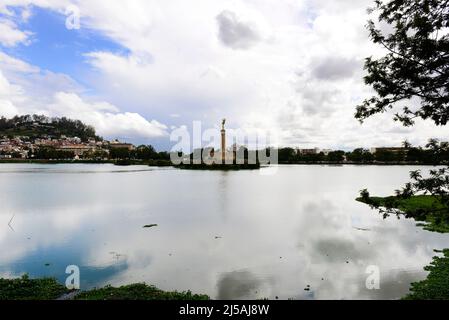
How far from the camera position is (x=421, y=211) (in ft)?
36.7

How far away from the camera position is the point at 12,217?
3616 cm

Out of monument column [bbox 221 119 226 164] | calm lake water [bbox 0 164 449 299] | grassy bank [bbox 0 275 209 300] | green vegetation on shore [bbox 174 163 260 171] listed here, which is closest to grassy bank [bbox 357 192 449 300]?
calm lake water [bbox 0 164 449 299]

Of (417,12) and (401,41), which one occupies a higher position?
→ (417,12)

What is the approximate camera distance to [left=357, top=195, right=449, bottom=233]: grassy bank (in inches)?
449

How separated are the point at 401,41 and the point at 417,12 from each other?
980 millimetres

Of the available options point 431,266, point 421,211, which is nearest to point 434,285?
point 431,266

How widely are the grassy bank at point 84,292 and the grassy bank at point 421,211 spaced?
8438 mm

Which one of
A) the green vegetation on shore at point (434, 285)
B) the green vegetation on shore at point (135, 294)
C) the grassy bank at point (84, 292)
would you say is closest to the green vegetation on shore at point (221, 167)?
the green vegetation on shore at point (434, 285)

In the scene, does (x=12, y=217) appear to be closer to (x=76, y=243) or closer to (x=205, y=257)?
(x=76, y=243)

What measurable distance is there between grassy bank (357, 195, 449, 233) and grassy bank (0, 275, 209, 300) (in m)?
8.44

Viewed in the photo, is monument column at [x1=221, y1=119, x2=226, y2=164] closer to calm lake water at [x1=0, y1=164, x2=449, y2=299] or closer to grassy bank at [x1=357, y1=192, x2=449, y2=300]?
calm lake water at [x1=0, y1=164, x2=449, y2=299]

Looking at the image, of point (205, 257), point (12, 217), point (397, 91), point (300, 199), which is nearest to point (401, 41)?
point (397, 91)

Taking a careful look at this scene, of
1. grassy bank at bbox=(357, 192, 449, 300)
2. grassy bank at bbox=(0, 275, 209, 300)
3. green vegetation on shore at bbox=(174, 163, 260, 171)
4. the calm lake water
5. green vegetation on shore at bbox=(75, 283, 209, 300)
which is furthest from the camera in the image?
green vegetation on shore at bbox=(174, 163, 260, 171)

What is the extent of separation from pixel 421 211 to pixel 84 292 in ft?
47.1
